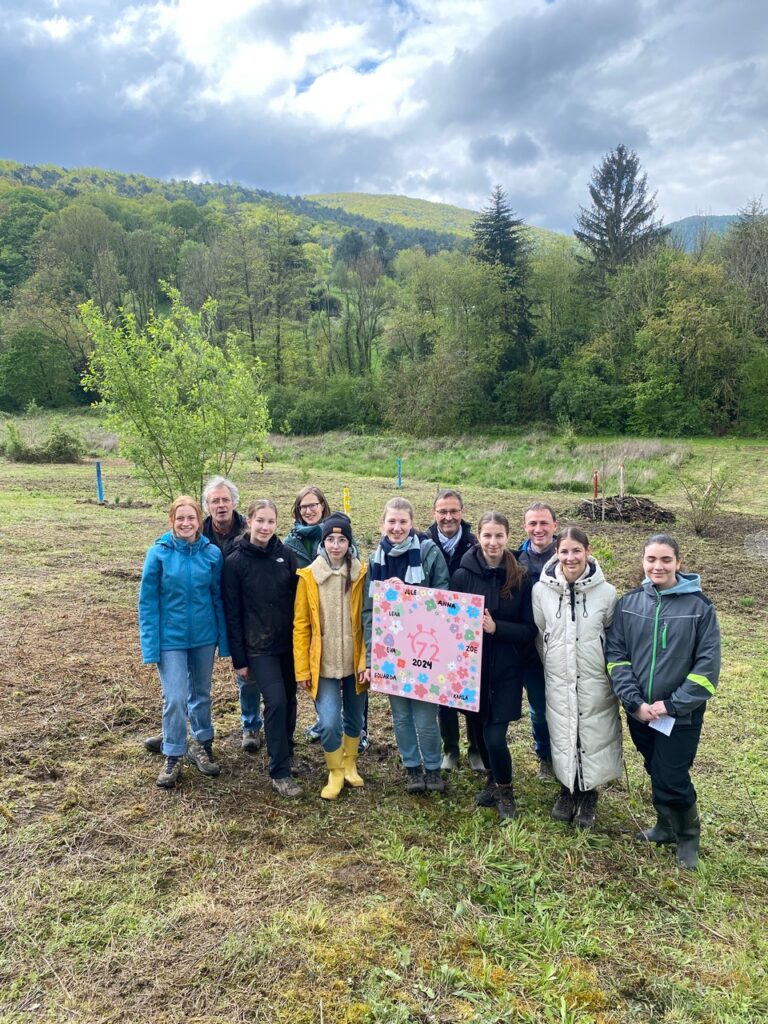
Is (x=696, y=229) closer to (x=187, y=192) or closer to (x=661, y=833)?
(x=661, y=833)

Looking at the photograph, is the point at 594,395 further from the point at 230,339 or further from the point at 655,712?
the point at 655,712

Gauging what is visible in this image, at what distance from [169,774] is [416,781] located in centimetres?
162

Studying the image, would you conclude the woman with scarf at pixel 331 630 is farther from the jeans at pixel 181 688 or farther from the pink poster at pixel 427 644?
the jeans at pixel 181 688

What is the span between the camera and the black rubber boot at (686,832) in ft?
11.5

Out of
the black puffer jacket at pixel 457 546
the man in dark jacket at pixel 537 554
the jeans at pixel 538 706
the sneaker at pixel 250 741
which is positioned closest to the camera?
the man in dark jacket at pixel 537 554

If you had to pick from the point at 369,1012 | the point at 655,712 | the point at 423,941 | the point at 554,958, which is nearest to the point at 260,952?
the point at 369,1012

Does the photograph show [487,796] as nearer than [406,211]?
Yes

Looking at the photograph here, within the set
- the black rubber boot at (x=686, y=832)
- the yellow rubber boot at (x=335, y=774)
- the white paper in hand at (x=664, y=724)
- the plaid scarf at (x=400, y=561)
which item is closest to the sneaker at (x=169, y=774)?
the yellow rubber boot at (x=335, y=774)

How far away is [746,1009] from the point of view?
2516mm

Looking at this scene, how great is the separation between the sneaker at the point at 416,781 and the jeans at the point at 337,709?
0.44 meters

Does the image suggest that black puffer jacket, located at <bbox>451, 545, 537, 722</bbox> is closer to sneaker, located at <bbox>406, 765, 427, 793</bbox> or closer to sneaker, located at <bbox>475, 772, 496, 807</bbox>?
sneaker, located at <bbox>475, 772, 496, 807</bbox>

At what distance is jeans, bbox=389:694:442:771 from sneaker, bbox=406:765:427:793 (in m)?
0.04

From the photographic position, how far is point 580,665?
11.7 ft

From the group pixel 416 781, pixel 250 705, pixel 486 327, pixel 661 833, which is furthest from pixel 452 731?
pixel 486 327
